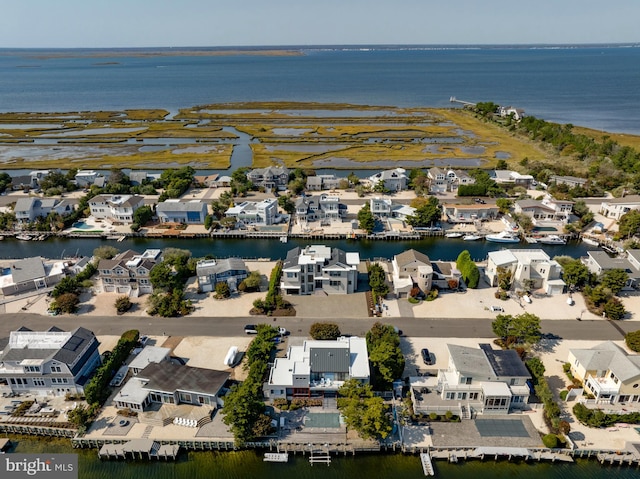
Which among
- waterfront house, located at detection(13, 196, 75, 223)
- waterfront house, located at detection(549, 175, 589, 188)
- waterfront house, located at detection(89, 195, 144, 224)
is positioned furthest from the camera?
waterfront house, located at detection(549, 175, 589, 188)

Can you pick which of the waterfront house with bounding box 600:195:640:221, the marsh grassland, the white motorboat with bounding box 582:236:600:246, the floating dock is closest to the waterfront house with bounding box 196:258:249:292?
the floating dock

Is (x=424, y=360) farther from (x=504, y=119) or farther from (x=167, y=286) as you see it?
(x=504, y=119)

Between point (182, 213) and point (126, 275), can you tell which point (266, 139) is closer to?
point (182, 213)

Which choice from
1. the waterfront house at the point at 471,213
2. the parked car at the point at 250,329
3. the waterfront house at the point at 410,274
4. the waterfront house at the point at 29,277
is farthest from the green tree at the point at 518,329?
the waterfront house at the point at 29,277

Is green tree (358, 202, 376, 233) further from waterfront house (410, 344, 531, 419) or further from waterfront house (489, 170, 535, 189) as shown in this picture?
waterfront house (489, 170, 535, 189)

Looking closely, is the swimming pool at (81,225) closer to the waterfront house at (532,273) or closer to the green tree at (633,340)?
the waterfront house at (532,273)

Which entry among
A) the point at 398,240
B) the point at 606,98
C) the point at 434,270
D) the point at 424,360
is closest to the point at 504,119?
the point at 606,98

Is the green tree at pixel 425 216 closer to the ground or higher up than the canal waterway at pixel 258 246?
higher up
